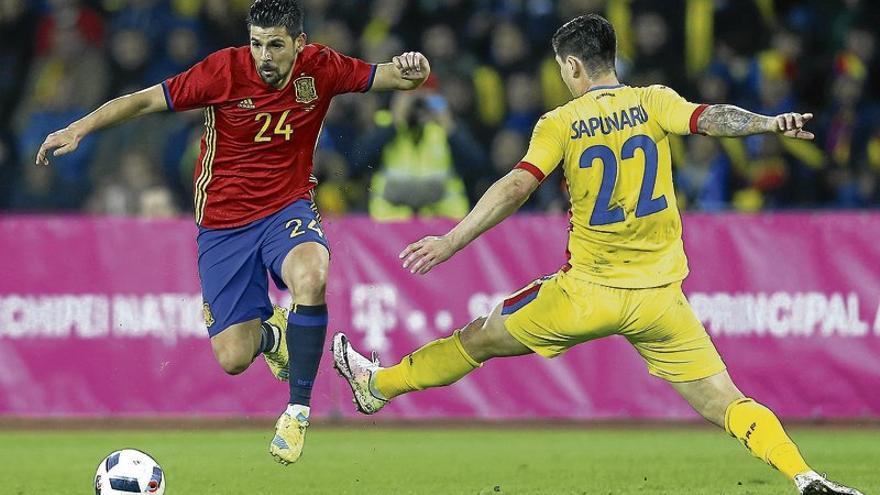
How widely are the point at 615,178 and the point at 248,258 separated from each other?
2.23 metres

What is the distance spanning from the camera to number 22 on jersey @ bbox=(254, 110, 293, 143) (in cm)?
804

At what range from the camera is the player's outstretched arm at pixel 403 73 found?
8008mm

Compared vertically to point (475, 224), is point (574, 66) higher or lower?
higher

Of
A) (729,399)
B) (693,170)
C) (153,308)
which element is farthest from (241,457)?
(693,170)

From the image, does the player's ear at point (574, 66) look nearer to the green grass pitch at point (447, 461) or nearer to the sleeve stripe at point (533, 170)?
the sleeve stripe at point (533, 170)

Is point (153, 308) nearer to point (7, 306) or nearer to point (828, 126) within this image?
point (7, 306)

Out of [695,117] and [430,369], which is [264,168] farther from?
[695,117]

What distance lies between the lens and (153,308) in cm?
1196

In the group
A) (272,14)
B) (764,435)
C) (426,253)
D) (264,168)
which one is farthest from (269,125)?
(764,435)

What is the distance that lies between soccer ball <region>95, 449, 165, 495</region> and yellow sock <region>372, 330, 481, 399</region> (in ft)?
4.40

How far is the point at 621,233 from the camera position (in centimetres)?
718

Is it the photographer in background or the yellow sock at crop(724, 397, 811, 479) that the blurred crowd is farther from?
Result: the yellow sock at crop(724, 397, 811, 479)

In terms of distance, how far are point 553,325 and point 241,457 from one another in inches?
138

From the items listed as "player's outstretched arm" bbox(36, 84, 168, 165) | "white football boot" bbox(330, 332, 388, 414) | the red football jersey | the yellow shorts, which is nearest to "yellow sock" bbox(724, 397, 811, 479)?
the yellow shorts
